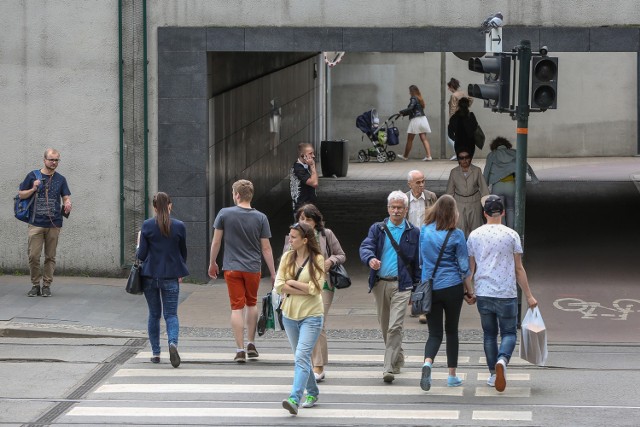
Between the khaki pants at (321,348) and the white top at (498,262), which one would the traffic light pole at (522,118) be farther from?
the khaki pants at (321,348)

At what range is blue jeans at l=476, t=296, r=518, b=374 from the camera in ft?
35.7

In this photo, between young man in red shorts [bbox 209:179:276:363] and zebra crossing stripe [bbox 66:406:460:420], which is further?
young man in red shorts [bbox 209:179:276:363]

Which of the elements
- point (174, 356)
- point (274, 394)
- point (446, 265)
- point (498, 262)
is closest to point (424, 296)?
point (446, 265)

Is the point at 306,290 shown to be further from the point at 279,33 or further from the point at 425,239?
the point at 279,33

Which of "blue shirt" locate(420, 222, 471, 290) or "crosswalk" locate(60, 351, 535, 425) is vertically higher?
"blue shirt" locate(420, 222, 471, 290)

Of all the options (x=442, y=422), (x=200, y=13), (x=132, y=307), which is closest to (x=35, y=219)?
(x=132, y=307)

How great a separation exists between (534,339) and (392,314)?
1.23 meters

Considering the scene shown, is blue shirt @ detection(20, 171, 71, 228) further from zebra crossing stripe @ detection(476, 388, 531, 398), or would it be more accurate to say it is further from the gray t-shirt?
zebra crossing stripe @ detection(476, 388, 531, 398)

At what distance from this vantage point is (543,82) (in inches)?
511

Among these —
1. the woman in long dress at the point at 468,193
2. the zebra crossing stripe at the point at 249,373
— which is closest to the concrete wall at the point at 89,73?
the woman in long dress at the point at 468,193

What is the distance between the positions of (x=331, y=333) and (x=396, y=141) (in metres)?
16.8

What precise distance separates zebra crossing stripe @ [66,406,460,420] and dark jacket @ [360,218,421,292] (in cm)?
137

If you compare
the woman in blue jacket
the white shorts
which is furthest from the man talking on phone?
the white shorts

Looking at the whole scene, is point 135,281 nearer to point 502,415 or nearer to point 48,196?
point 48,196
